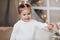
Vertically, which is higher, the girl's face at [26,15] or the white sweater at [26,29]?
the girl's face at [26,15]

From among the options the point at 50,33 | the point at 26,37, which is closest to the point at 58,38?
the point at 50,33

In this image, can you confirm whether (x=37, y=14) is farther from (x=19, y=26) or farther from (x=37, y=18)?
(x=19, y=26)

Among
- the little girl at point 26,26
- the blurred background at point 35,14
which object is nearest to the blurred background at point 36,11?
the blurred background at point 35,14

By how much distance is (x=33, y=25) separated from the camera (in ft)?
2.93

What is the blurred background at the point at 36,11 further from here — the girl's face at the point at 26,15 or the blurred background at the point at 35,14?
the girl's face at the point at 26,15

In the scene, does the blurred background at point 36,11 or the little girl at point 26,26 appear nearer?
the little girl at point 26,26

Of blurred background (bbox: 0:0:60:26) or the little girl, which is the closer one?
the little girl

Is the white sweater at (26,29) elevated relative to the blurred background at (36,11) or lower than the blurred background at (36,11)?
lower

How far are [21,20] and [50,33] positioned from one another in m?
0.17

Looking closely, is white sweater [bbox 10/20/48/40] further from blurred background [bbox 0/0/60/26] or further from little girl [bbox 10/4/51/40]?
blurred background [bbox 0/0/60/26]

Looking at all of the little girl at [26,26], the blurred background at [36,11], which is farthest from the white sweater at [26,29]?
the blurred background at [36,11]

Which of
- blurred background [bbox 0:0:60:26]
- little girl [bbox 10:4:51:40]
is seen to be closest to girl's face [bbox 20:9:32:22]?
little girl [bbox 10:4:51:40]

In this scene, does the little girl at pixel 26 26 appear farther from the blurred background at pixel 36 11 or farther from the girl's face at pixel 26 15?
the blurred background at pixel 36 11

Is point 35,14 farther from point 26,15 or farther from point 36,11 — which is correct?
point 26,15
